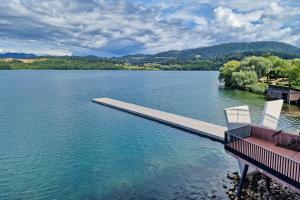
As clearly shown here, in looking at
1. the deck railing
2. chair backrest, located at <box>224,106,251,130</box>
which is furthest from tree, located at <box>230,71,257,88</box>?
the deck railing

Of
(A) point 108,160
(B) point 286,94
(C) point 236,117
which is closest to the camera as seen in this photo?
(C) point 236,117

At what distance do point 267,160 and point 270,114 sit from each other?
6.02 meters

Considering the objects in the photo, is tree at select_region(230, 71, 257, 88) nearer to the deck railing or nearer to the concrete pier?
the concrete pier

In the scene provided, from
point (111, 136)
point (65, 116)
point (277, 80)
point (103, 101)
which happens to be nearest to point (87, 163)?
point (111, 136)

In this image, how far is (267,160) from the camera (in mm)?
14797

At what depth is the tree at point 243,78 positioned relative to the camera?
83938mm

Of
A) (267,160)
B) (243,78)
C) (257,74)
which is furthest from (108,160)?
(257,74)

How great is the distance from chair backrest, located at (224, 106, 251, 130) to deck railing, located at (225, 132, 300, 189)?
131 centimetres

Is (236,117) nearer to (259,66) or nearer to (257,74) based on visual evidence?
(259,66)

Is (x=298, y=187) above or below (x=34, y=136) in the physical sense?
above

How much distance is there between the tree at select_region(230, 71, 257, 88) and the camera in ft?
275

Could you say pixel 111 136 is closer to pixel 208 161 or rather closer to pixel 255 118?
pixel 208 161

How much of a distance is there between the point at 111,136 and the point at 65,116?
1445 centimetres

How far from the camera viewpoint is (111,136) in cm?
3347
